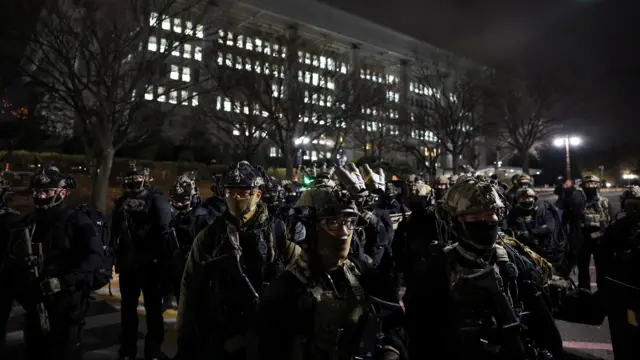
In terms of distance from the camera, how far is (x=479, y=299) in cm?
239

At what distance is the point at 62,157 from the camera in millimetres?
22922

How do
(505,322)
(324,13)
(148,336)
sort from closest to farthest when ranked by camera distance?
(505,322) < (148,336) < (324,13)

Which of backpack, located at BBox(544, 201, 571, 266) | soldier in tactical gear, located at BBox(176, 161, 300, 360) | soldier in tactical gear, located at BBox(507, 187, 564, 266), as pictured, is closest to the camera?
soldier in tactical gear, located at BBox(176, 161, 300, 360)

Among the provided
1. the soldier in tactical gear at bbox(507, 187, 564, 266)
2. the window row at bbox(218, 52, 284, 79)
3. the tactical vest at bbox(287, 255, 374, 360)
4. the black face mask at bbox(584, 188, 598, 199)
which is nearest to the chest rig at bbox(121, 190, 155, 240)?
the tactical vest at bbox(287, 255, 374, 360)

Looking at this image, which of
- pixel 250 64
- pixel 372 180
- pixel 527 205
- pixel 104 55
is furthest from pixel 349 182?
pixel 250 64

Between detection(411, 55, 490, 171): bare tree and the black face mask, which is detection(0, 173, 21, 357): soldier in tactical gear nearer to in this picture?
the black face mask

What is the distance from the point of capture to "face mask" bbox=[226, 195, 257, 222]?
11.4ft

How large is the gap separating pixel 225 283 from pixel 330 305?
118cm

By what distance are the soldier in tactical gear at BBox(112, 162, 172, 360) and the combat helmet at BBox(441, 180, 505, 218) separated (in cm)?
381

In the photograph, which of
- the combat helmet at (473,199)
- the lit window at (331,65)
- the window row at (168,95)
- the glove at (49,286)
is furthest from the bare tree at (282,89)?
the combat helmet at (473,199)

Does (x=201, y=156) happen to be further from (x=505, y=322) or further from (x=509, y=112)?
(x=505, y=322)

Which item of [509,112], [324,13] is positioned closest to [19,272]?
[509,112]

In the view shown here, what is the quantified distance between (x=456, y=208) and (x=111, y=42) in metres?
14.1

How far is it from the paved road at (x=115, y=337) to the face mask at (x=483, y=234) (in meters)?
3.85
